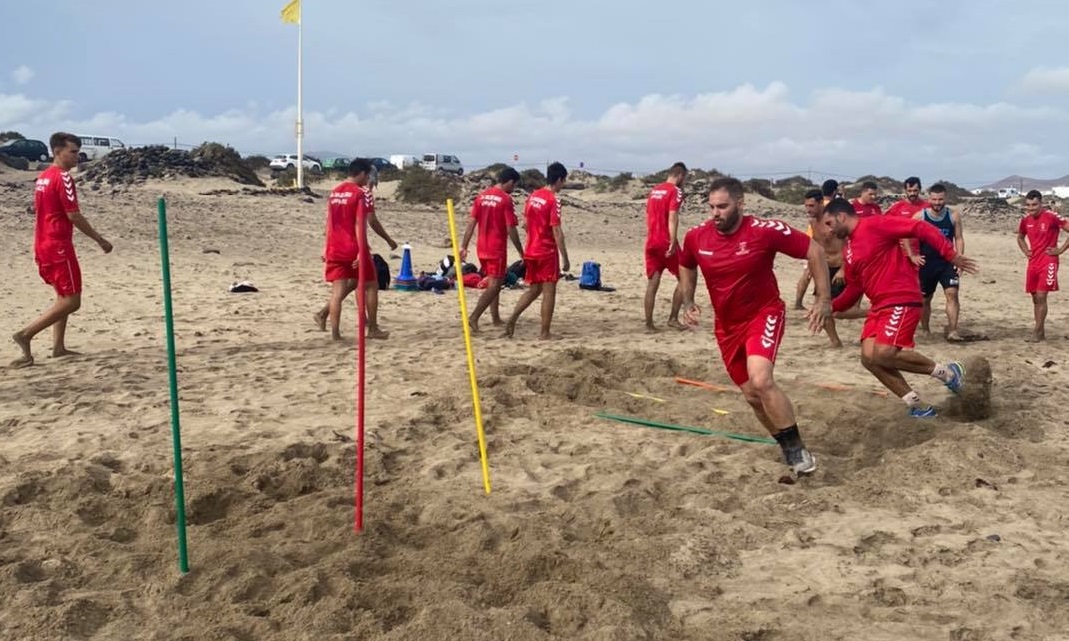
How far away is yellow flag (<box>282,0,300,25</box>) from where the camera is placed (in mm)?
32844

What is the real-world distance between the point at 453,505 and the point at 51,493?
2164 mm

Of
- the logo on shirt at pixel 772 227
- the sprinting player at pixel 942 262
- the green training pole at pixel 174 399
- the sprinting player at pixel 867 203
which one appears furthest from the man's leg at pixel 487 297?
the green training pole at pixel 174 399

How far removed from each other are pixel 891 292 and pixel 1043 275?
437 centimetres

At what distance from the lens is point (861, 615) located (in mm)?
3629

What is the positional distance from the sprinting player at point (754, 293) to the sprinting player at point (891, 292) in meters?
1.15

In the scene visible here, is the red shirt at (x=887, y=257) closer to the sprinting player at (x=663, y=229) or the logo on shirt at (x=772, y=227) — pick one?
the logo on shirt at (x=772, y=227)

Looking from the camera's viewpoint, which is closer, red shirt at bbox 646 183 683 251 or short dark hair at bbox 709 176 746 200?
short dark hair at bbox 709 176 746 200

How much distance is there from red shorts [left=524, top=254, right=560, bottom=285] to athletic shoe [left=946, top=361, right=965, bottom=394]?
426 cm

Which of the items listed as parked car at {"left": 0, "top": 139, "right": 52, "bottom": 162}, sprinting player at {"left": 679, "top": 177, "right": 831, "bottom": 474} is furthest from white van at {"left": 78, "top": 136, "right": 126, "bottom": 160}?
sprinting player at {"left": 679, "top": 177, "right": 831, "bottom": 474}

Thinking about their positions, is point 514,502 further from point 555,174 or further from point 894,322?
point 555,174

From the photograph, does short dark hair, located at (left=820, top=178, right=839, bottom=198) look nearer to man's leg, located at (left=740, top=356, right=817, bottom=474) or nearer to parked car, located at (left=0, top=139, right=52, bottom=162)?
man's leg, located at (left=740, top=356, right=817, bottom=474)

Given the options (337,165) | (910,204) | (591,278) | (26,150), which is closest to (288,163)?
(337,165)

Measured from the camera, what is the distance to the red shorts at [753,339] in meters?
5.26

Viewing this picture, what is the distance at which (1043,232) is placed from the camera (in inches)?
385
